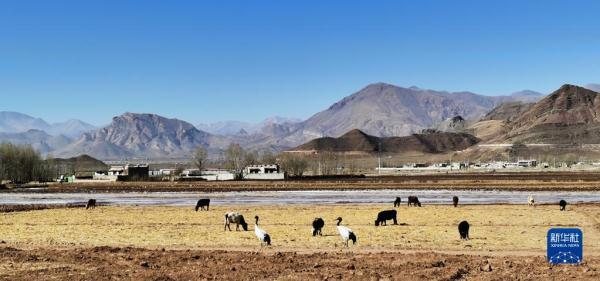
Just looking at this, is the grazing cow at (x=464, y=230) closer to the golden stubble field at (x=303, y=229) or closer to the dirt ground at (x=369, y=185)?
the golden stubble field at (x=303, y=229)

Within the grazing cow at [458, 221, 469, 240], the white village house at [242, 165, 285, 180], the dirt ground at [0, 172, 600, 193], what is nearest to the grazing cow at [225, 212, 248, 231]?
the grazing cow at [458, 221, 469, 240]

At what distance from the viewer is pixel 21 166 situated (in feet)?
517

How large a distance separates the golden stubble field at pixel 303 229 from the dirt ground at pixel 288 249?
55 millimetres

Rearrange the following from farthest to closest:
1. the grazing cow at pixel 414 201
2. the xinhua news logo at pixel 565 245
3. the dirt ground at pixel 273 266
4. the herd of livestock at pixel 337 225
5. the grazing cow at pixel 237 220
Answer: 1. the grazing cow at pixel 414 201
2. the grazing cow at pixel 237 220
3. the herd of livestock at pixel 337 225
4. the dirt ground at pixel 273 266
5. the xinhua news logo at pixel 565 245

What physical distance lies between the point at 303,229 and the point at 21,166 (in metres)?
141

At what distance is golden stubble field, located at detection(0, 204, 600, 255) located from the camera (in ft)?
89.6

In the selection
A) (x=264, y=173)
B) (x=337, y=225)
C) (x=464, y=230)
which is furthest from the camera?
(x=264, y=173)

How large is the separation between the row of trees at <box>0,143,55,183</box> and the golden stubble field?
11759cm

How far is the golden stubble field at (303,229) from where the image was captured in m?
27.3

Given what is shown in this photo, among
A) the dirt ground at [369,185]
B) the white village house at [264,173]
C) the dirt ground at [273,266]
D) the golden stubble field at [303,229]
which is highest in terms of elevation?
the white village house at [264,173]

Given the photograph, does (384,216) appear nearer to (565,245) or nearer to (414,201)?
(565,245)

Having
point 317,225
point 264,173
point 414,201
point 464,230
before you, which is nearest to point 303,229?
point 317,225

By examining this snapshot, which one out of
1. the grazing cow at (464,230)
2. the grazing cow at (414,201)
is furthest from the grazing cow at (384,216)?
the grazing cow at (414,201)

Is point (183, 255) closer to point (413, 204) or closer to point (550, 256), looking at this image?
point (550, 256)
